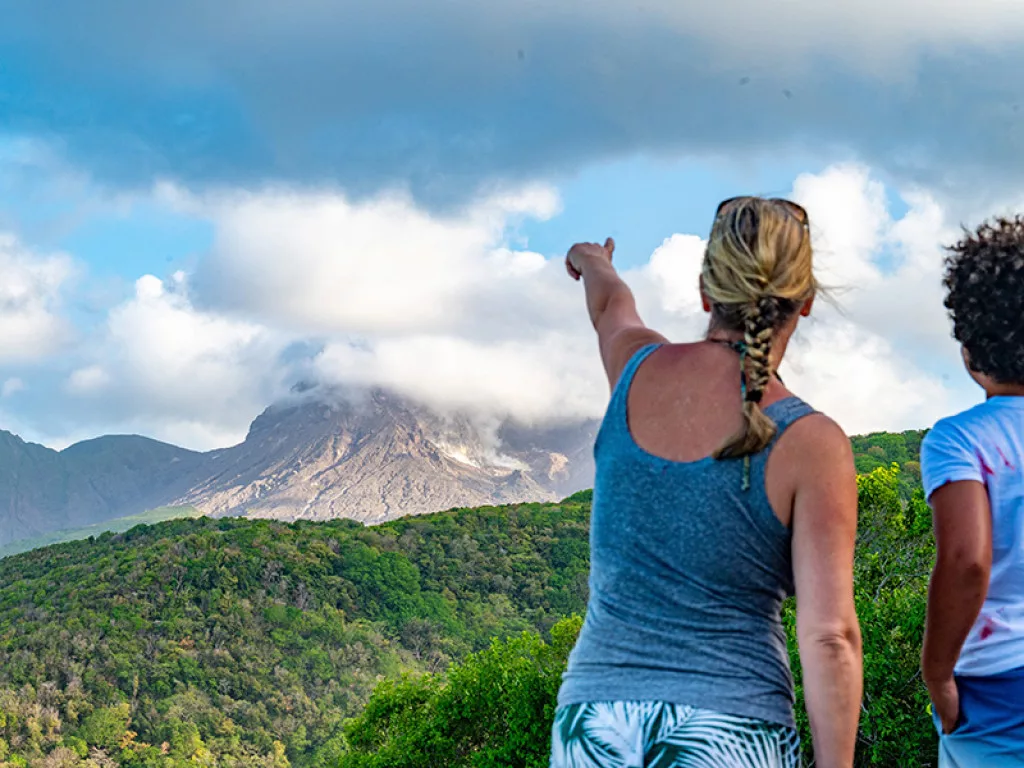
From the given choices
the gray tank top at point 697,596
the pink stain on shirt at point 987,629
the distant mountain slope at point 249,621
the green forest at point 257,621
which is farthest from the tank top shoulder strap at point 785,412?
the distant mountain slope at point 249,621

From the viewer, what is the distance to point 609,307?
264 centimetres

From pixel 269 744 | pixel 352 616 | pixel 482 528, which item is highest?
pixel 482 528

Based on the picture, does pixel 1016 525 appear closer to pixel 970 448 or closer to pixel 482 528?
pixel 970 448

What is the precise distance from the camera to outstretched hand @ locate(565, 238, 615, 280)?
2914 mm

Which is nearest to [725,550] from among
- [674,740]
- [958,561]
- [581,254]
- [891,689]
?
[674,740]

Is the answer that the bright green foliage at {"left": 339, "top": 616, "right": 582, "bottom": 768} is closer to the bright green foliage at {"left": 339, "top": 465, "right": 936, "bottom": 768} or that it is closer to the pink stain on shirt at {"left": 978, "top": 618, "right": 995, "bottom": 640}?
the bright green foliage at {"left": 339, "top": 465, "right": 936, "bottom": 768}

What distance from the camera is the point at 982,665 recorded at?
2.21 metres

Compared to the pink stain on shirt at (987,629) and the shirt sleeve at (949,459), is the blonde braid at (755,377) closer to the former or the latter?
the shirt sleeve at (949,459)

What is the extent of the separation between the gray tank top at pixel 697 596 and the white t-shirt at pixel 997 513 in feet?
1.33

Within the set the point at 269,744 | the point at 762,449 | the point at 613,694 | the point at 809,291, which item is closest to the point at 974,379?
the point at 809,291

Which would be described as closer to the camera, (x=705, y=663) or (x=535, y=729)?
(x=705, y=663)

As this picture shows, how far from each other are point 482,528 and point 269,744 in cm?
3332

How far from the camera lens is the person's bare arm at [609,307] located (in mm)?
2406

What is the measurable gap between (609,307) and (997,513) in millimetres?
1002
